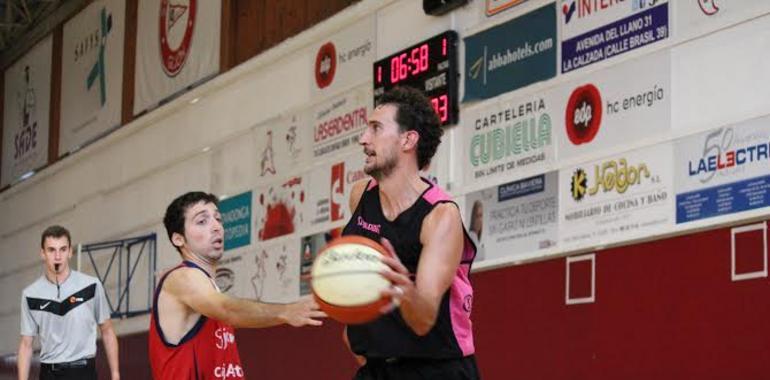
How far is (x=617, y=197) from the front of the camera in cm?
975

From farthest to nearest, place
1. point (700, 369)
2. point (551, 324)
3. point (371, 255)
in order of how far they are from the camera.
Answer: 1. point (551, 324)
2. point (700, 369)
3. point (371, 255)

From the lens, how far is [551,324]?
1047 centimetres

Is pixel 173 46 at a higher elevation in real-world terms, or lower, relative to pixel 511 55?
higher

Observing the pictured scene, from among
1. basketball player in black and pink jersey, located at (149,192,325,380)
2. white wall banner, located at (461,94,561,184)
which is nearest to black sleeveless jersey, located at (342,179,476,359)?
basketball player in black and pink jersey, located at (149,192,325,380)

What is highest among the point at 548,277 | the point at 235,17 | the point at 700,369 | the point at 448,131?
the point at 235,17

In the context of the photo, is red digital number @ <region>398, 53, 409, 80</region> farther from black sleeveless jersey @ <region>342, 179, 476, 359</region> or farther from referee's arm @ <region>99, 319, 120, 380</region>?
black sleeveless jersey @ <region>342, 179, 476, 359</region>

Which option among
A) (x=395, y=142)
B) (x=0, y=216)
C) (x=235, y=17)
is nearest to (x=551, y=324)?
(x=395, y=142)

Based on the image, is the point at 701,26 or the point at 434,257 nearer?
the point at 434,257

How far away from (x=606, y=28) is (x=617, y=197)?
4.28ft

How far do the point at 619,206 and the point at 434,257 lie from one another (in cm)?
498

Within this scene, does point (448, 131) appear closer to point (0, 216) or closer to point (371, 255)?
point (371, 255)

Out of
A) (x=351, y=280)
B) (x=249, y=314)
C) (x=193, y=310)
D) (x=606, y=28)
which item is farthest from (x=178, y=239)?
(x=606, y=28)

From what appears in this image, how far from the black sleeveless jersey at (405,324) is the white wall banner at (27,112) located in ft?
58.3

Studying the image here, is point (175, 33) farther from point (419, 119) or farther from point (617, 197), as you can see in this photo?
point (419, 119)
